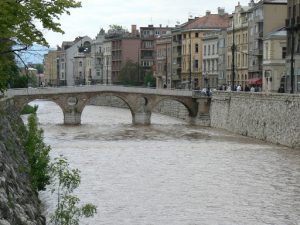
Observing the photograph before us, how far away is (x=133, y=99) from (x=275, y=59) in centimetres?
1297

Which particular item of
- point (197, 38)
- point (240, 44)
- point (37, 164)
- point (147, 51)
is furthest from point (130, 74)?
point (37, 164)

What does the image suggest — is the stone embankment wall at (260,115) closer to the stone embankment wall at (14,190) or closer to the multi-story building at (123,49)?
the stone embankment wall at (14,190)

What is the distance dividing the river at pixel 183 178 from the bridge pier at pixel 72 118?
43.3 feet

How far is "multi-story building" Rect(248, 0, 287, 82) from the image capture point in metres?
77.3

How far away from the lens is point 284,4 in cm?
7681

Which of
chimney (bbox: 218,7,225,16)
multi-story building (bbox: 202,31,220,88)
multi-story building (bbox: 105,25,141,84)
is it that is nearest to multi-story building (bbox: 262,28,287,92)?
multi-story building (bbox: 202,31,220,88)

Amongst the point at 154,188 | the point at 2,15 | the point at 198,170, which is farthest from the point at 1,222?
the point at 198,170

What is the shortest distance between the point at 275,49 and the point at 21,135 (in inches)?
1692

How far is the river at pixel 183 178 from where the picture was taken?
85.7 feet

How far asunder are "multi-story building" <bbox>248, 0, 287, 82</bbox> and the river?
2106 centimetres

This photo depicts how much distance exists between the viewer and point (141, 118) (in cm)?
7406

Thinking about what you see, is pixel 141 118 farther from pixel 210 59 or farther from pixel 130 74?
pixel 130 74

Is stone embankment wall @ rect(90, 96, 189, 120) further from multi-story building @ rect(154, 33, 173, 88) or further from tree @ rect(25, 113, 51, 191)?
tree @ rect(25, 113, 51, 191)

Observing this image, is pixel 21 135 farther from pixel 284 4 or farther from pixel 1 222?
pixel 284 4
